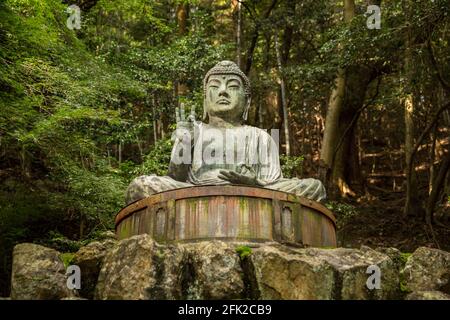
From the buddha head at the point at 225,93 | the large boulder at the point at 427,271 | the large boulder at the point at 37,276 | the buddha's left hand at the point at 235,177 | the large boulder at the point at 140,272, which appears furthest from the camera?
the buddha head at the point at 225,93

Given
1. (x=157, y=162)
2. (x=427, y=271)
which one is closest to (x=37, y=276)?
(x=427, y=271)

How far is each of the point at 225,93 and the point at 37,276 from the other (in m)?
3.98

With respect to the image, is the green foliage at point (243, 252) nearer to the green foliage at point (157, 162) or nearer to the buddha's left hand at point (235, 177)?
the buddha's left hand at point (235, 177)

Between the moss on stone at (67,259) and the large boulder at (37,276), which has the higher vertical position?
the moss on stone at (67,259)

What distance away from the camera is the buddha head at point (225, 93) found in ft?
27.4

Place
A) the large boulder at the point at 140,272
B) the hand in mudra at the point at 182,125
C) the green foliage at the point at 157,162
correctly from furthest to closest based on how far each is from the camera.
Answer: the green foliage at the point at 157,162, the hand in mudra at the point at 182,125, the large boulder at the point at 140,272

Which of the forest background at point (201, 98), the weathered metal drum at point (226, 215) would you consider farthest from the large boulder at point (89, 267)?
the forest background at point (201, 98)

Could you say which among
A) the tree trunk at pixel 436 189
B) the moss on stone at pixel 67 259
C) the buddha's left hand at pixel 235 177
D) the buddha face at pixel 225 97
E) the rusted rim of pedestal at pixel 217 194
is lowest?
the moss on stone at pixel 67 259

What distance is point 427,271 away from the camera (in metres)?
5.84

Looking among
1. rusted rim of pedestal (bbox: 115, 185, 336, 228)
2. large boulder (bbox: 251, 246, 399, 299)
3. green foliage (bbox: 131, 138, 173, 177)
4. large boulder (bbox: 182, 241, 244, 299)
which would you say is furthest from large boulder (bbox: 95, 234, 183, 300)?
green foliage (bbox: 131, 138, 173, 177)

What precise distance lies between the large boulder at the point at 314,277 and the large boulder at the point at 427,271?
0.43 meters

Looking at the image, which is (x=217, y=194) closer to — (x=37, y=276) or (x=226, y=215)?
(x=226, y=215)

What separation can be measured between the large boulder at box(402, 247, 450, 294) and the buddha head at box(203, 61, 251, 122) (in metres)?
3.24

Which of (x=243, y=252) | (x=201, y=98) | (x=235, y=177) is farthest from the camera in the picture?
(x=201, y=98)
